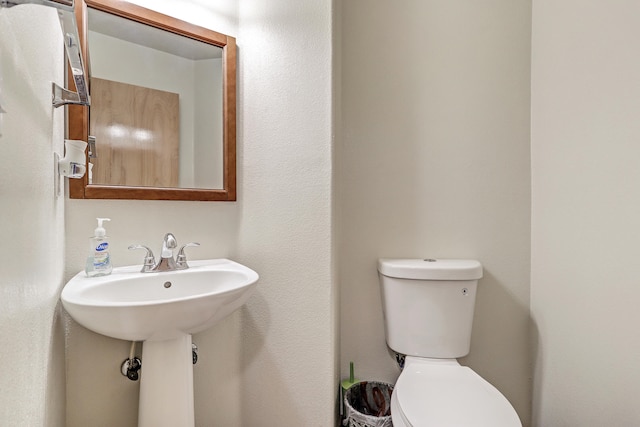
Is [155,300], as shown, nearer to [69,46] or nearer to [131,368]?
[131,368]

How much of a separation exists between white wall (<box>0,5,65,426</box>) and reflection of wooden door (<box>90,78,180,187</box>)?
0.20 meters

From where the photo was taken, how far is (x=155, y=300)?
2.95 ft

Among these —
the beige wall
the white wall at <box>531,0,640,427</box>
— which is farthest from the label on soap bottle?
the white wall at <box>531,0,640,427</box>

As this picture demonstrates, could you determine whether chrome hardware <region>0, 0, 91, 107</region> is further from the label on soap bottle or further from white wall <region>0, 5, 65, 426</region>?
the label on soap bottle

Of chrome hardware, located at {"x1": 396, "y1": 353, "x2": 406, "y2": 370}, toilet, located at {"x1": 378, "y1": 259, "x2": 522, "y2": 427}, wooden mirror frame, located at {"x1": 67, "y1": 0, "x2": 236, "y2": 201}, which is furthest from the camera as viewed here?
chrome hardware, located at {"x1": 396, "y1": 353, "x2": 406, "y2": 370}

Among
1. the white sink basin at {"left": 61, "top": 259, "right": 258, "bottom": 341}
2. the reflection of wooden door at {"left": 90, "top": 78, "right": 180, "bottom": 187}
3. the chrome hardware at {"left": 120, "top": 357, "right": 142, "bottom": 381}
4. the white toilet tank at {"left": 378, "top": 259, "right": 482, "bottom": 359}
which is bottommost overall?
the chrome hardware at {"left": 120, "top": 357, "right": 142, "bottom": 381}

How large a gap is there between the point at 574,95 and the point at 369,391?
4.93ft

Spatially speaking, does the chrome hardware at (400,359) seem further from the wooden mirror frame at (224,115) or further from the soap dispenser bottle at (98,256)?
the soap dispenser bottle at (98,256)

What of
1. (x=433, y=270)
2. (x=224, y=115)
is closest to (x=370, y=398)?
(x=433, y=270)

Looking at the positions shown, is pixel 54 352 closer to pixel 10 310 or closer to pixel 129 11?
pixel 10 310

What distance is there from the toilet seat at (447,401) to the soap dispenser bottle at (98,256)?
1032mm

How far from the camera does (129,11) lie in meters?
1.13

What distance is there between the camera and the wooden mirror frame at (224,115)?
104 cm

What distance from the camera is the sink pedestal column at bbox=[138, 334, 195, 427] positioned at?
3.22 ft
